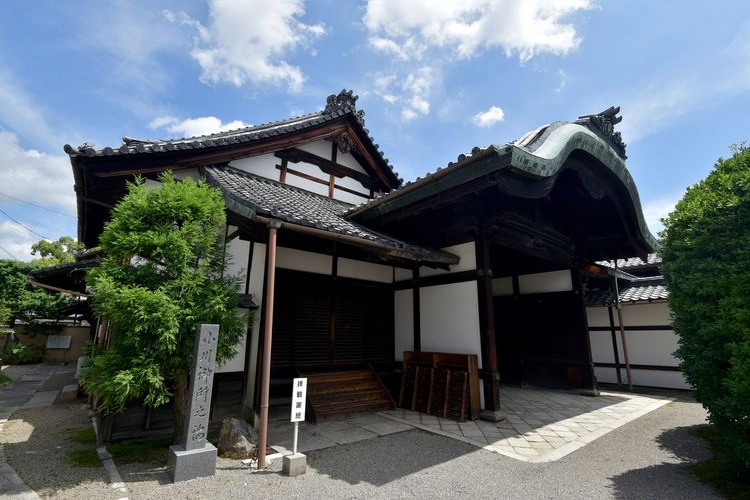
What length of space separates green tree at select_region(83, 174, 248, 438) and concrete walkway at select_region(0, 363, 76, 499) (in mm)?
1009

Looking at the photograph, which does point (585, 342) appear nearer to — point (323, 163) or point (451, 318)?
point (451, 318)

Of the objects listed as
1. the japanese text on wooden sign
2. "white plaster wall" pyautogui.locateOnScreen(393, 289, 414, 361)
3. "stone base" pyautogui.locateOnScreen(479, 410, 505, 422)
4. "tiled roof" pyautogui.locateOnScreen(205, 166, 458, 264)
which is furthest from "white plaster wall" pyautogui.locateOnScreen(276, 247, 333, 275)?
"stone base" pyautogui.locateOnScreen(479, 410, 505, 422)

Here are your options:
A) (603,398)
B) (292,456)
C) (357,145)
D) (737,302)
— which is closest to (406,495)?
(292,456)

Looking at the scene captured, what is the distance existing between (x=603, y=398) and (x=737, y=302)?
6.92 metres

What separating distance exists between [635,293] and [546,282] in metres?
3.81

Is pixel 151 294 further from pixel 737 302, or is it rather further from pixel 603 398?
pixel 603 398

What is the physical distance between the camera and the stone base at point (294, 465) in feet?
13.4

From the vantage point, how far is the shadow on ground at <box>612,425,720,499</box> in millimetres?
3764

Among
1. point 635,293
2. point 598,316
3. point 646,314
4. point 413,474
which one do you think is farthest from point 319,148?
point 646,314

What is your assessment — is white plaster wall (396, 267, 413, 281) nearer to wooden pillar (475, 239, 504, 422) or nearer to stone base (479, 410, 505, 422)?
wooden pillar (475, 239, 504, 422)

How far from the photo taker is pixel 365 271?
864 cm

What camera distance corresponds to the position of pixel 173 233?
458cm

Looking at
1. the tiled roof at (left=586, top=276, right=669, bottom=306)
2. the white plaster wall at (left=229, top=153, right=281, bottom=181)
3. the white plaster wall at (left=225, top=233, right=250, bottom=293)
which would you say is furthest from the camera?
the tiled roof at (left=586, top=276, right=669, bottom=306)

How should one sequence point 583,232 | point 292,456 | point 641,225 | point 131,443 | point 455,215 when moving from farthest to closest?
point 583,232 < point 641,225 < point 455,215 < point 131,443 < point 292,456
